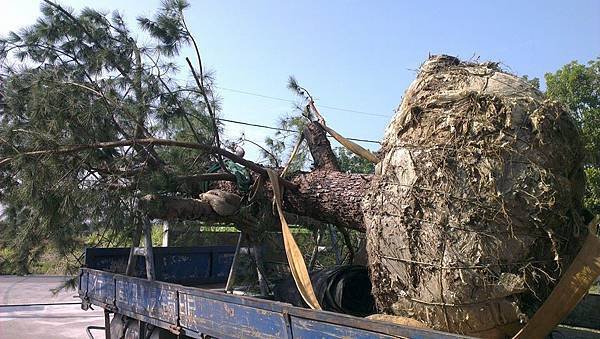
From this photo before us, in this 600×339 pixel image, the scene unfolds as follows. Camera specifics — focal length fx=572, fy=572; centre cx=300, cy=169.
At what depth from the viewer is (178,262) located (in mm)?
7117

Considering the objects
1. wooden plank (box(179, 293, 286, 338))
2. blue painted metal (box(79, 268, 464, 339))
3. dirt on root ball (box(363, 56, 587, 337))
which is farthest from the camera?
wooden plank (box(179, 293, 286, 338))

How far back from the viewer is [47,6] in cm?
630

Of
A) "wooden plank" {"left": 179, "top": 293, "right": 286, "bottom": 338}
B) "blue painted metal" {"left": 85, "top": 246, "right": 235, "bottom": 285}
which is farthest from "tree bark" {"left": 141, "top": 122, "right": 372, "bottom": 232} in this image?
"blue painted metal" {"left": 85, "top": 246, "right": 235, "bottom": 285}

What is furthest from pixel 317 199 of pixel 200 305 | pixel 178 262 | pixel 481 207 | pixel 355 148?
pixel 178 262

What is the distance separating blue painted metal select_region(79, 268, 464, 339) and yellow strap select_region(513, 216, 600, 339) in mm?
896

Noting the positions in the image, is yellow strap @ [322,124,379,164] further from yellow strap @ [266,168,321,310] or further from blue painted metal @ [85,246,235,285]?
blue painted metal @ [85,246,235,285]

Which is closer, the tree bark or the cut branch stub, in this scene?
the tree bark

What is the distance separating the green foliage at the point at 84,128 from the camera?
5160mm

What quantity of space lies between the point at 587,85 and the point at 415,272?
14.9m

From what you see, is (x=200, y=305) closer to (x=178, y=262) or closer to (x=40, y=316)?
(x=178, y=262)

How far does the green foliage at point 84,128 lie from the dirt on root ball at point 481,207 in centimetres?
255

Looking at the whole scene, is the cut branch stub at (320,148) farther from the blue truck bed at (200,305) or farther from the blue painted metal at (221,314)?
the blue painted metal at (221,314)

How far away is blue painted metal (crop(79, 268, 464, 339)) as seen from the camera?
2.76m

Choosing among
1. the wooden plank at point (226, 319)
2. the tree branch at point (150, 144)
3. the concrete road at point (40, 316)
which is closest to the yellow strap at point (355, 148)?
the tree branch at point (150, 144)
